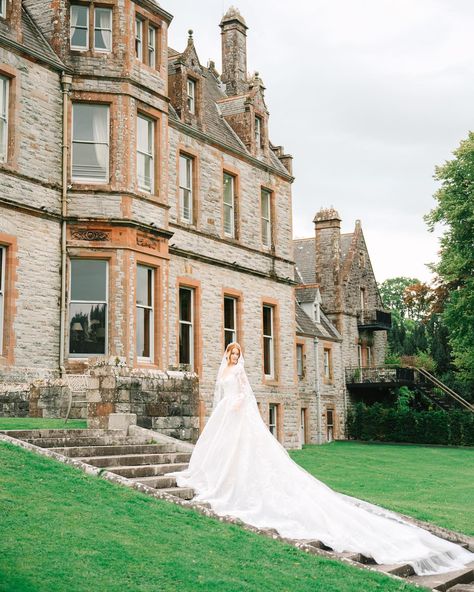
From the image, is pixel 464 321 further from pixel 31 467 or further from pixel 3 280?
pixel 31 467

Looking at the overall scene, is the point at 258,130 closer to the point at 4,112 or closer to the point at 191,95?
the point at 191,95

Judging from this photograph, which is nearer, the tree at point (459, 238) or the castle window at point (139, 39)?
the castle window at point (139, 39)

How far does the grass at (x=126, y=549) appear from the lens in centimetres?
663

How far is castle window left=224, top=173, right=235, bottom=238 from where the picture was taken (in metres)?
26.8

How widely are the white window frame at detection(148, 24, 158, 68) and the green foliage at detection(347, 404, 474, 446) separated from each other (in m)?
25.4

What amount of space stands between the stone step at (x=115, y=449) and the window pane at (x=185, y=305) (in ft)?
34.8

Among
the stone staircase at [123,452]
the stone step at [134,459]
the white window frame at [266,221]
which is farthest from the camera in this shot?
the white window frame at [266,221]

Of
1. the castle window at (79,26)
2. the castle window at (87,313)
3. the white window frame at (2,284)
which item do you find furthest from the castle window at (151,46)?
the white window frame at (2,284)

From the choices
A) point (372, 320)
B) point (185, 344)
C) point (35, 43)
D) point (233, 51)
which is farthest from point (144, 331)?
point (372, 320)

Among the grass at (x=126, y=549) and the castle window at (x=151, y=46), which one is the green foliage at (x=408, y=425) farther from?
the grass at (x=126, y=549)

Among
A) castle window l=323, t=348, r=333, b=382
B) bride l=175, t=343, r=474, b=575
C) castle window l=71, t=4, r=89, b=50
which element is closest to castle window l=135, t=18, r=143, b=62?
castle window l=71, t=4, r=89, b=50

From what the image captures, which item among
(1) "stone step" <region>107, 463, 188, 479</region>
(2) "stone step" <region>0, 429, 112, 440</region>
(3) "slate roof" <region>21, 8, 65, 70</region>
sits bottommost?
(1) "stone step" <region>107, 463, 188, 479</region>

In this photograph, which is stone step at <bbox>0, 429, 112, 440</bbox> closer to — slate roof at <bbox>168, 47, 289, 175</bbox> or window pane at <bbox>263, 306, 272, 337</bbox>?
slate roof at <bbox>168, 47, 289, 175</bbox>

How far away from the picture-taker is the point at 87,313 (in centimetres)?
1983
